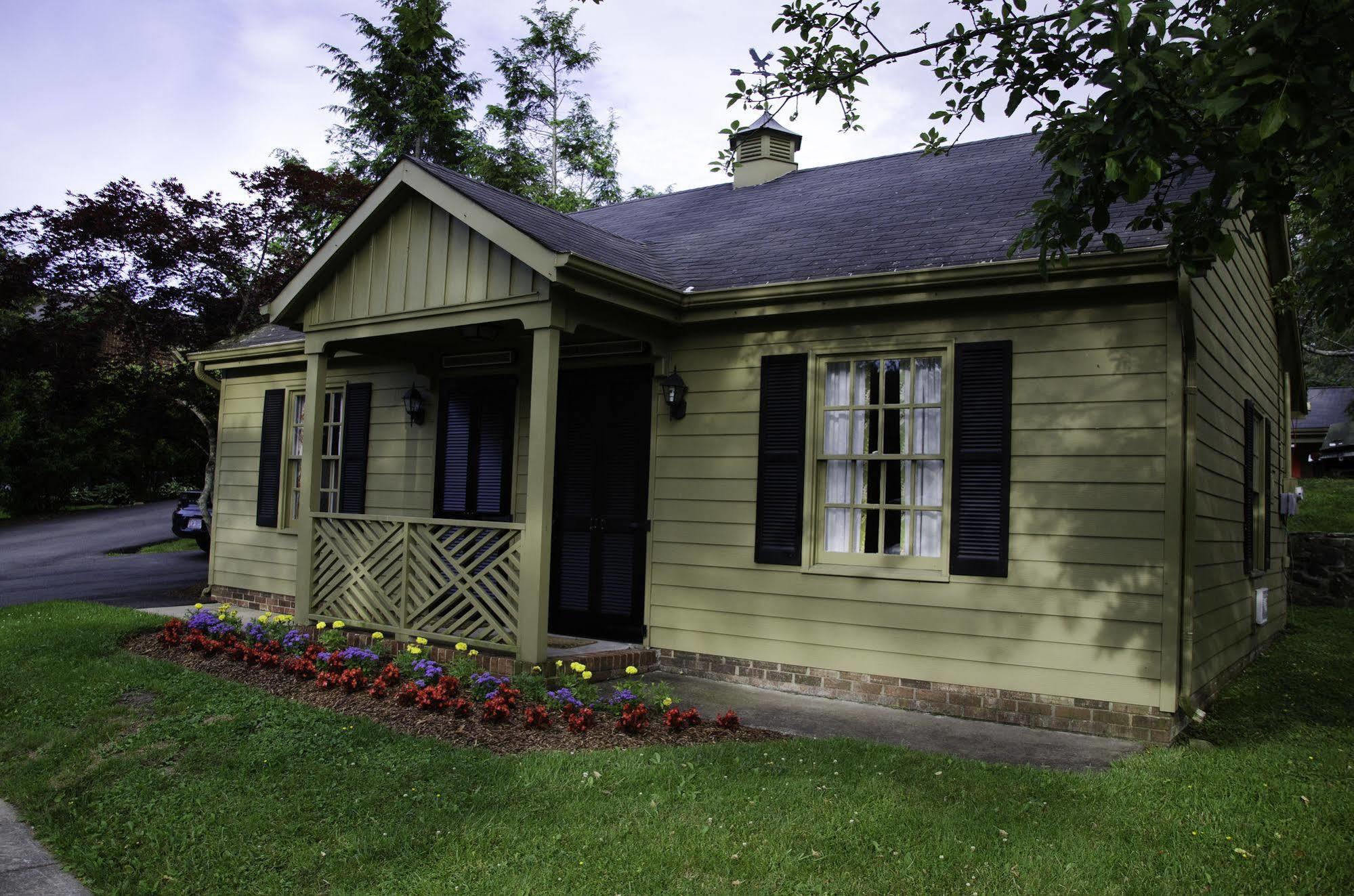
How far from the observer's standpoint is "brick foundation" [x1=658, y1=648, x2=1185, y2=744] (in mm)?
5816

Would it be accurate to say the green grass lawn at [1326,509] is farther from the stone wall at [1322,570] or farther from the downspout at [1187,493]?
the downspout at [1187,493]

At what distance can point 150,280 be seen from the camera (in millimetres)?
14383

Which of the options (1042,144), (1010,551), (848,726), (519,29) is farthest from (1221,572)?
(519,29)

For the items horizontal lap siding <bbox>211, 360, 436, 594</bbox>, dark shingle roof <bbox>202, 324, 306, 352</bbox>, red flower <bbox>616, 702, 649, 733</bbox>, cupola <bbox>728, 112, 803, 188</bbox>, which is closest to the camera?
red flower <bbox>616, 702, 649, 733</bbox>

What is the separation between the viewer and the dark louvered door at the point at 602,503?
7984mm

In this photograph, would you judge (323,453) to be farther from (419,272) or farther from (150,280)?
(150,280)

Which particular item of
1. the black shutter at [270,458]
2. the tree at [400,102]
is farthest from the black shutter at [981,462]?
the tree at [400,102]

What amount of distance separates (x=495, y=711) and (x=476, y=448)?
13.3ft

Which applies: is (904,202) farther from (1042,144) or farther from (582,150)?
(582,150)

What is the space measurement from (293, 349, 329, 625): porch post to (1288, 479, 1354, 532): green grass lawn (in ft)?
46.6

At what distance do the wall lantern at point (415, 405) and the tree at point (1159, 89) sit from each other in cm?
507

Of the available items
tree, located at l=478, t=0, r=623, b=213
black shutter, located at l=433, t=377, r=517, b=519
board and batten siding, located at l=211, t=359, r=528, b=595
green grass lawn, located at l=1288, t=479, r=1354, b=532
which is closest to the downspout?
board and batten siding, located at l=211, t=359, r=528, b=595

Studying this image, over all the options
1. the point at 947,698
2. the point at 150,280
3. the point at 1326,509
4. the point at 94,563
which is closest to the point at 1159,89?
the point at 947,698

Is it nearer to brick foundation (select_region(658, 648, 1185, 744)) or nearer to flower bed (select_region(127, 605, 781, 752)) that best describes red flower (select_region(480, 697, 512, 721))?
flower bed (select_region(127, 605, 781, 752))
